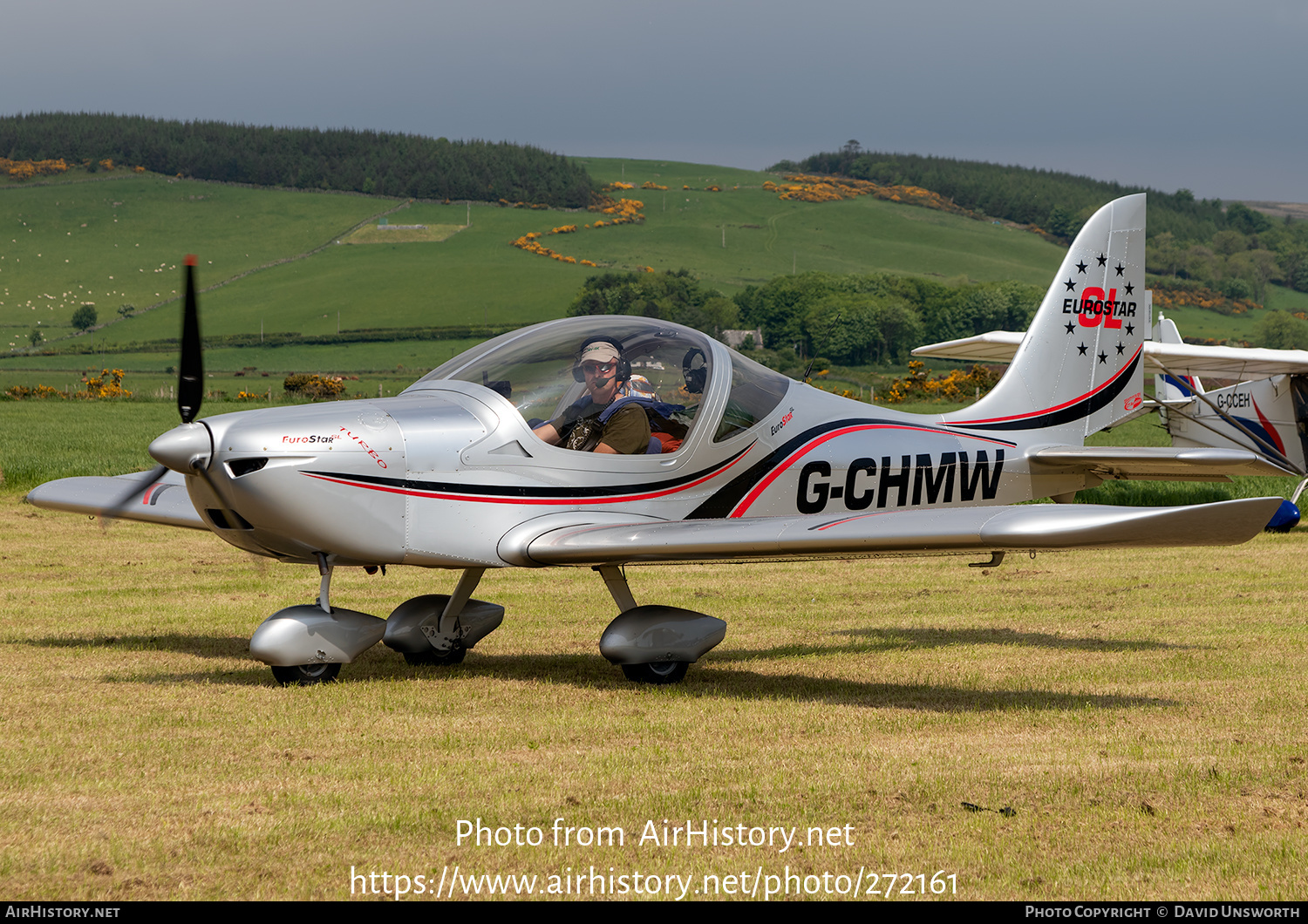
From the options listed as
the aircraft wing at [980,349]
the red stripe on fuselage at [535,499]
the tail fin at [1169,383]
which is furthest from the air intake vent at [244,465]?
the tail fin at [1169,383]

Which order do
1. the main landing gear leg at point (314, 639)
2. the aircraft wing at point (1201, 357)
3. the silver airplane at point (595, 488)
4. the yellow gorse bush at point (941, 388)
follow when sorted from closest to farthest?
1. the silver airplane at point (595, 488)
2. the main landing gear leg at point (314, 639)
3. the aircraft wing at point (1201, 357)
4. the yellow gorse bush at point (941, 388)

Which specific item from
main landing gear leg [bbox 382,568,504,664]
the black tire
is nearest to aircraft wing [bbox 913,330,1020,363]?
main landing gear leg [bbox 382,568,504,664]

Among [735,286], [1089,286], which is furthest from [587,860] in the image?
[735,286]

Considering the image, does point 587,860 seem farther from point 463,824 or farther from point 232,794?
point 232,794

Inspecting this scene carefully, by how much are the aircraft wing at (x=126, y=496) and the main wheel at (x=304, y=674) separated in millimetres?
1714

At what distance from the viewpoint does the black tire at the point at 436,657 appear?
29.0 ft

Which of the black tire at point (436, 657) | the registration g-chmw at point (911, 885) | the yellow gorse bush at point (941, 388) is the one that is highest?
the registration g-chmw at point (911, 885)

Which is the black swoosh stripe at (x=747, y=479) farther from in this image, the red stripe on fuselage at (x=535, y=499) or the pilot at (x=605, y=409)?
the pilot at (x=605, y=409)

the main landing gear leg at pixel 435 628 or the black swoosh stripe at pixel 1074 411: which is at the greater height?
the black swoosh stripe at pixel 1074 411

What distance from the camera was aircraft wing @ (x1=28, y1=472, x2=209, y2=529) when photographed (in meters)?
9.40

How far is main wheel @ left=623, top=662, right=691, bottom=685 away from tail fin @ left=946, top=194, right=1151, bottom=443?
4.19 meters

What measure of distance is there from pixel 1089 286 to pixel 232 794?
850 centimetres

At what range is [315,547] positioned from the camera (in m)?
7.67

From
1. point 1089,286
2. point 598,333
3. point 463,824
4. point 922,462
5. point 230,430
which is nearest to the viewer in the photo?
point 463,824
